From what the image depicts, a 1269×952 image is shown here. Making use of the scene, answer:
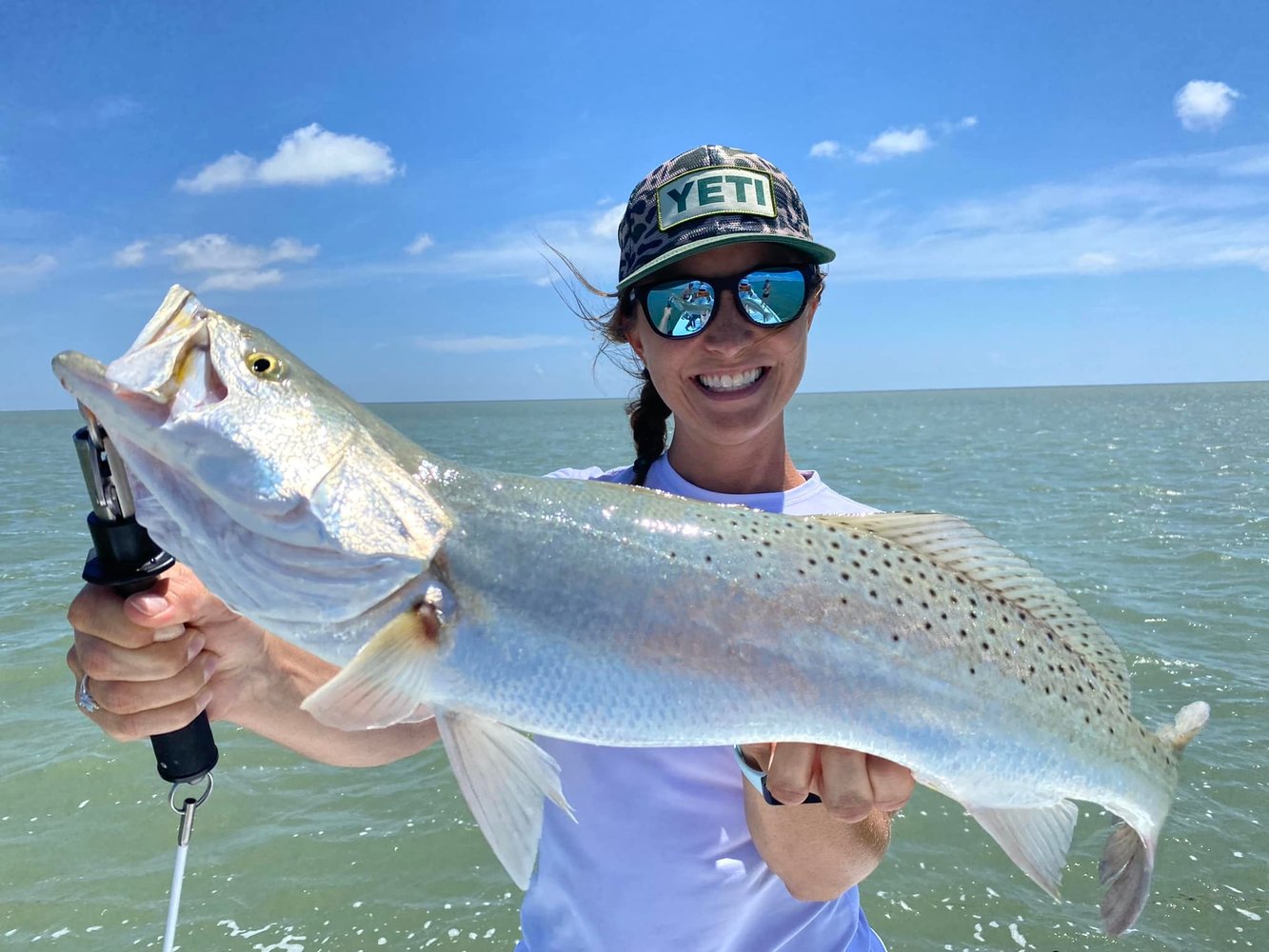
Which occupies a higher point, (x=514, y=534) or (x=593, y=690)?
(x=514, y=534)

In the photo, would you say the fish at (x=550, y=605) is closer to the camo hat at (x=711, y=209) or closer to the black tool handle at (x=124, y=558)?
the black tool handle at (x=124, y=558)

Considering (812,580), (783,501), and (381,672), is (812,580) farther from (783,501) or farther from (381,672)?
(381,672)

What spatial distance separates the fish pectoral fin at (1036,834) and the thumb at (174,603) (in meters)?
2.26

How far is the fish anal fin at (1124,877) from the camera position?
260 cm

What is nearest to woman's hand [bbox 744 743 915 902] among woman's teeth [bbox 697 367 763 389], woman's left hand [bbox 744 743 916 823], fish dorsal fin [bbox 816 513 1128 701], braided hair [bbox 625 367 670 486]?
woman's left hand [bbox 744 743 916 823]

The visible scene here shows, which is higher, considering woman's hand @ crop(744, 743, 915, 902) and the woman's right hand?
the woman's right hand

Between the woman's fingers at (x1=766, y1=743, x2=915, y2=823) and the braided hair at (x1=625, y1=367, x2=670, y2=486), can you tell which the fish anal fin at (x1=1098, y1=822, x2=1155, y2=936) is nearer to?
the woman's fingers at (x1=766, y1=743, x2=915, y2=823)

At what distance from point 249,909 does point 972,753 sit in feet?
17.3

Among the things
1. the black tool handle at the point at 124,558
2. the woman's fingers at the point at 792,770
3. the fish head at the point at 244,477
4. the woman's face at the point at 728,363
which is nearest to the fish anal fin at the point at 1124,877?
the woman's fingers at the point at 792,770

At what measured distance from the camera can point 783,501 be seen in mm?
3160

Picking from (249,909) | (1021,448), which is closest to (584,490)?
(249,909)

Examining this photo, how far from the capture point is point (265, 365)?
2.00 m

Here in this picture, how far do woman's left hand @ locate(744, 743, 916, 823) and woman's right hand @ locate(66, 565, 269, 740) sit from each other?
5.19 feet

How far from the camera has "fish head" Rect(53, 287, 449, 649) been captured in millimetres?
1797
